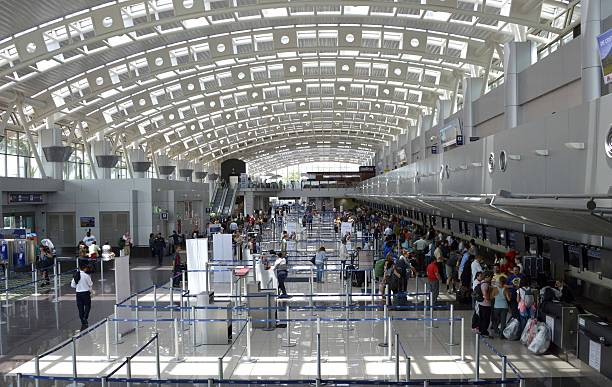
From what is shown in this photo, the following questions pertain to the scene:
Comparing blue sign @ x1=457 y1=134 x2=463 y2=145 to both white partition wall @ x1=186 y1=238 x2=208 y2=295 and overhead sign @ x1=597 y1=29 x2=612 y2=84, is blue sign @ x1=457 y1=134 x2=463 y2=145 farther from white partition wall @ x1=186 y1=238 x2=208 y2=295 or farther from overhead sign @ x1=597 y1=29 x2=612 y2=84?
overhead sign @ x1=597 y1=29 x2=612 y2=84

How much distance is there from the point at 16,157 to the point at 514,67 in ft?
91.4

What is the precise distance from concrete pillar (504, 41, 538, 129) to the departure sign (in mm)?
20034

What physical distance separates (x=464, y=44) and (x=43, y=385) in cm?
2718

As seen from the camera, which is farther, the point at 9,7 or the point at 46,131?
the point at 46,131

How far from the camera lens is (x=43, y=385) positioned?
705 centimetres

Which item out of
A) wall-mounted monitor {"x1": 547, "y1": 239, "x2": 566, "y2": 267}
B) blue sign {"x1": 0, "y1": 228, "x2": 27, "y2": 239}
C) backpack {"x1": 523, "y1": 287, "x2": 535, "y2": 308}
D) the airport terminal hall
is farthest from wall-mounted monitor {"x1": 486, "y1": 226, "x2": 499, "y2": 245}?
blue sign {"x1": 0, "y1": 228, "x2": 27, "y2": 239}

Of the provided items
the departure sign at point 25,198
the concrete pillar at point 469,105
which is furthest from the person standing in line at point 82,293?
the concrete pillar at point 469,105

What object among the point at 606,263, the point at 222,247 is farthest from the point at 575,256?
the point at 222,247

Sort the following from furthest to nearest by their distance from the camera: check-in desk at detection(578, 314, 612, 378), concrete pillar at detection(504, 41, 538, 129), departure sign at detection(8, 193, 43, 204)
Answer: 1. departure sign at detection(8, 193, 43, 204)
2. concrete pillar at detection(504, 41, 538, 129)
3. check-in desk at detection(578, 314, 612, 378)

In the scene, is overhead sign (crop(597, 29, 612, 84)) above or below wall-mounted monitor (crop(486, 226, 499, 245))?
above

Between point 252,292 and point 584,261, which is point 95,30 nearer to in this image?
point 252,292

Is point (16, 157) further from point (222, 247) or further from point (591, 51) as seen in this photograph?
point (591, 51)

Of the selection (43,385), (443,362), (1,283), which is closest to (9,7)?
(1,283)

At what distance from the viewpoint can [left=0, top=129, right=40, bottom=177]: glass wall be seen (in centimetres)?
3116
